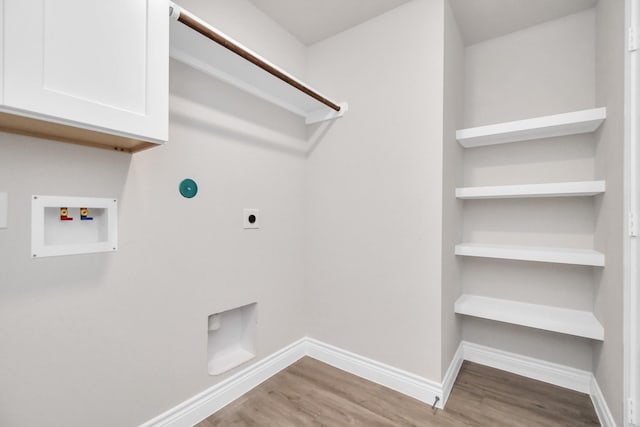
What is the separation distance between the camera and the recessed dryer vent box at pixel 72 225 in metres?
1.07

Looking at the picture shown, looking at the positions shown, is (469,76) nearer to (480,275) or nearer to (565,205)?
(565,205)

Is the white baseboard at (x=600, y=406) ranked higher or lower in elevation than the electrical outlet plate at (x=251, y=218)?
lower

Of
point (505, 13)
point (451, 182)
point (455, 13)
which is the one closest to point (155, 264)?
point (451, 182)

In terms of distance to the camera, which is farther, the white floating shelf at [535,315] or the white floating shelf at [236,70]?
the white floating shelf at [535,315]

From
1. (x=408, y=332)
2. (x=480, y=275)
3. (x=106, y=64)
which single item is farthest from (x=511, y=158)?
(x=106, y=64)

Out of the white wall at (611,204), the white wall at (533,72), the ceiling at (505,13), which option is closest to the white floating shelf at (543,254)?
the white wall at (611,204)

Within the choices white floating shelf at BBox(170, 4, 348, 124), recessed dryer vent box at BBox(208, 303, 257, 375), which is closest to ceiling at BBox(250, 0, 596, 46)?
white floating shelf at BBox(170, 4, 348, 124)

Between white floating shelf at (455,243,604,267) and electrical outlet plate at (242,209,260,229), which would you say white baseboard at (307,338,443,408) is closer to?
white floating shelf at (455,243,604,267)

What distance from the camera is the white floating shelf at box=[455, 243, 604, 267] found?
165cm

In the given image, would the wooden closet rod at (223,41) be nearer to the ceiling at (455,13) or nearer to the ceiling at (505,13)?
the ceiling at (455,13)

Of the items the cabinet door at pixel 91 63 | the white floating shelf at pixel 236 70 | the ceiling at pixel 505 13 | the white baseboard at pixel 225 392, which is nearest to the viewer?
the cabinet door at pixel 91 63

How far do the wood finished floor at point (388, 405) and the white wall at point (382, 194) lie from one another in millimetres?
222

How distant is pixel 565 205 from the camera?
1950 mm
